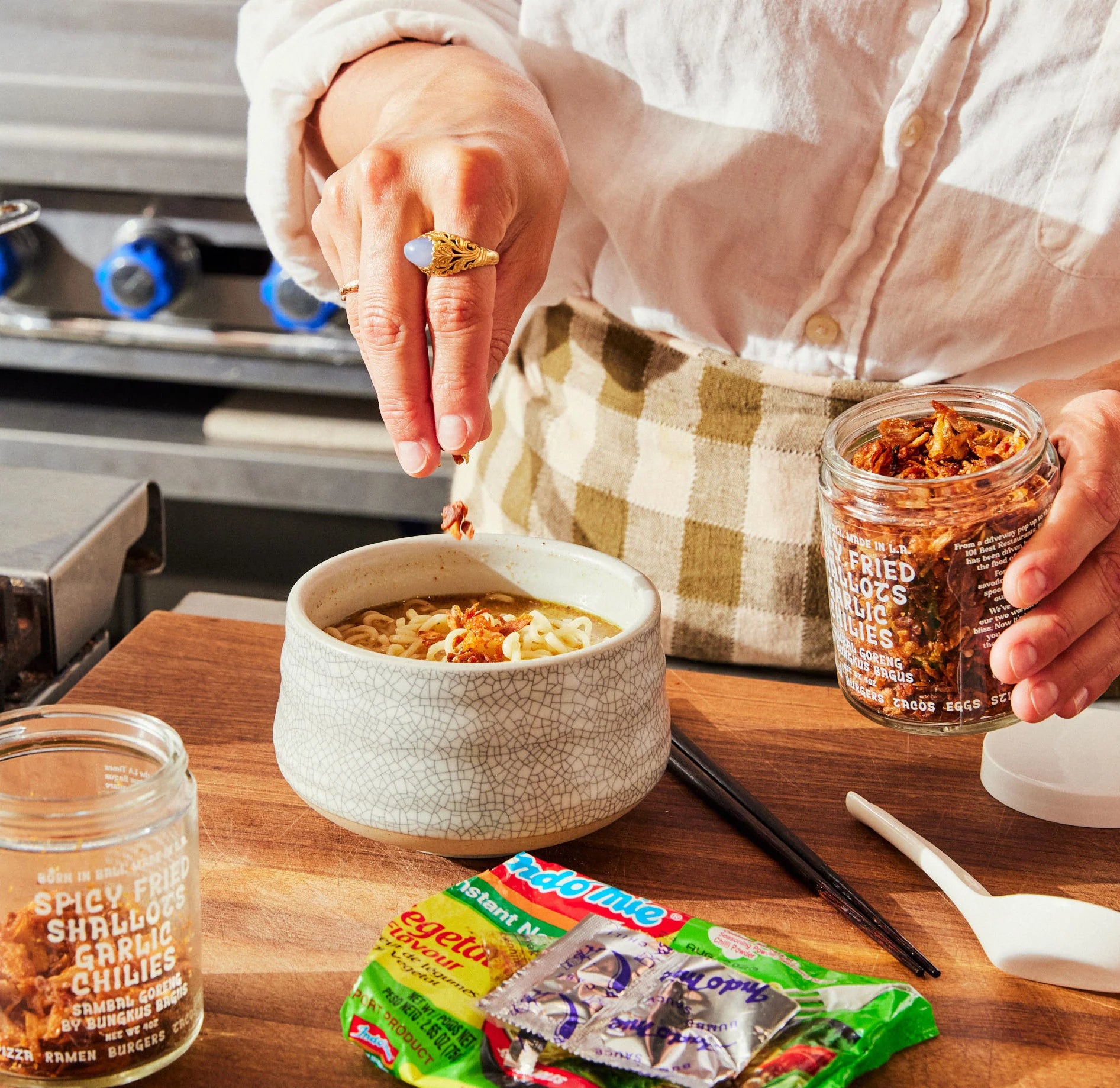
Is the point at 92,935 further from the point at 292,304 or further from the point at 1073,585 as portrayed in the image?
the point at 292,304

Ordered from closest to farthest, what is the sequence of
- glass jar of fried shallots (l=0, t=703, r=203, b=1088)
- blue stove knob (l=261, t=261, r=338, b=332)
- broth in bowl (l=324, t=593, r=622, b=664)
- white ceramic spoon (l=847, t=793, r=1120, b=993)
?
glass jar of fried shallots (l=0, t=703, r=203, b=1088)
white ceramic spoon (l=847, t=793, r=1120, b=993)
broth in bowl (l=324, t=593, r=622, b=664)
blue stove knob (l=261, t=261, r=338, b=332)

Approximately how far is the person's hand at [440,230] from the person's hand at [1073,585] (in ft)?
1.06

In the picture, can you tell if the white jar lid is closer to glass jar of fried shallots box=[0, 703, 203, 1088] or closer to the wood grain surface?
the wood grain surface

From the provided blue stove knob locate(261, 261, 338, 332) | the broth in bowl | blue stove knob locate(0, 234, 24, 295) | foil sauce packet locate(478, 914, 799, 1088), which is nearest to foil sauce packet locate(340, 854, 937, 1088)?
foil sauce packet locate(478, 914, 799, 1088)

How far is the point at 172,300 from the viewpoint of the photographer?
1849mm

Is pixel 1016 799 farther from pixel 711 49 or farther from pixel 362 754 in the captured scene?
pixel 711 49

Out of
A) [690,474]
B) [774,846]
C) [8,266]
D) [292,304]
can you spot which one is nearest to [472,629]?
[774,846]

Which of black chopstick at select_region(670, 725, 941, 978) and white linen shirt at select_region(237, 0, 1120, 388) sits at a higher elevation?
white linen shirt at select_region(237, 0, 1120, 388)

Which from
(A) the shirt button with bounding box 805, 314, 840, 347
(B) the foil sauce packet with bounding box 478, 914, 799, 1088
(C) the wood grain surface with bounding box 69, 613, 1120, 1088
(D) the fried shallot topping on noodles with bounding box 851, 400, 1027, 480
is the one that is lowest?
(C) the wood grain surface with bounding box 69, 613, 1120, 1088

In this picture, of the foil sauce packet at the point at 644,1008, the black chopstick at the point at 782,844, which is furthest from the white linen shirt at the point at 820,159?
the foil sauce packet at the point at 644,1008

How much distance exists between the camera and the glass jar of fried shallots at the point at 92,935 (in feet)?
1.73

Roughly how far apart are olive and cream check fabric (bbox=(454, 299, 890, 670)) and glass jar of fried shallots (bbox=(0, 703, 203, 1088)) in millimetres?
678

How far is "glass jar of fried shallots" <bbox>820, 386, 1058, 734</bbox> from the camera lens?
2.24 feet

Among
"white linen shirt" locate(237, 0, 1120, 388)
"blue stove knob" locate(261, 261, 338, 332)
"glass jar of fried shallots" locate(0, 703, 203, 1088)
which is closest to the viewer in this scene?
"glass jar of fried shallots" locate(0, 703, 203, 1088)
